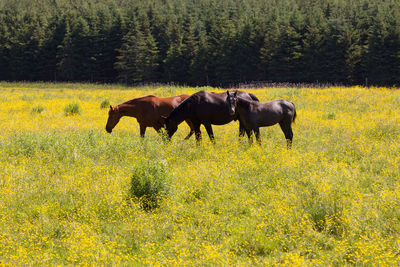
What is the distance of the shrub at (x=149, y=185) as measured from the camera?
244 inches

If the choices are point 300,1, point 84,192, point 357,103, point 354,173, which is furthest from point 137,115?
point 300,1

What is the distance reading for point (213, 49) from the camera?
68.2 metres

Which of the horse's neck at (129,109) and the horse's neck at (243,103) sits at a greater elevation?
the horse's neck at (243,103)

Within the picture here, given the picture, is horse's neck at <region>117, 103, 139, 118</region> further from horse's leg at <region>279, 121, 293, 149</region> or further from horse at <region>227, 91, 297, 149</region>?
horse's leg at <region>279, 121, 293, 149</region>

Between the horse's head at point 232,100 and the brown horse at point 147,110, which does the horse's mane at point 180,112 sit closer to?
the brown horse at point 147,110

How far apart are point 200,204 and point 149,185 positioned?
1099 millimetres

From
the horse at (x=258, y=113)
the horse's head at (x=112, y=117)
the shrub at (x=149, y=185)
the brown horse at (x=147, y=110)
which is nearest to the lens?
the shrub at (x=149, y=185)

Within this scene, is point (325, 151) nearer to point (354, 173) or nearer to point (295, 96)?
point (354, 173)

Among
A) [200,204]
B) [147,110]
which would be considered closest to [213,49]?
[147,110]

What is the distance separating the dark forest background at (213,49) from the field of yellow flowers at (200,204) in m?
52.7

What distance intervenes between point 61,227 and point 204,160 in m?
4.42

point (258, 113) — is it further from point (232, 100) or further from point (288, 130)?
point (288, 130)

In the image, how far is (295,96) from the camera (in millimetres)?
22016

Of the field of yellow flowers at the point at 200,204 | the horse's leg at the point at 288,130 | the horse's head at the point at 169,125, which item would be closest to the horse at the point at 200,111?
the horse's head at the point at 169,125
